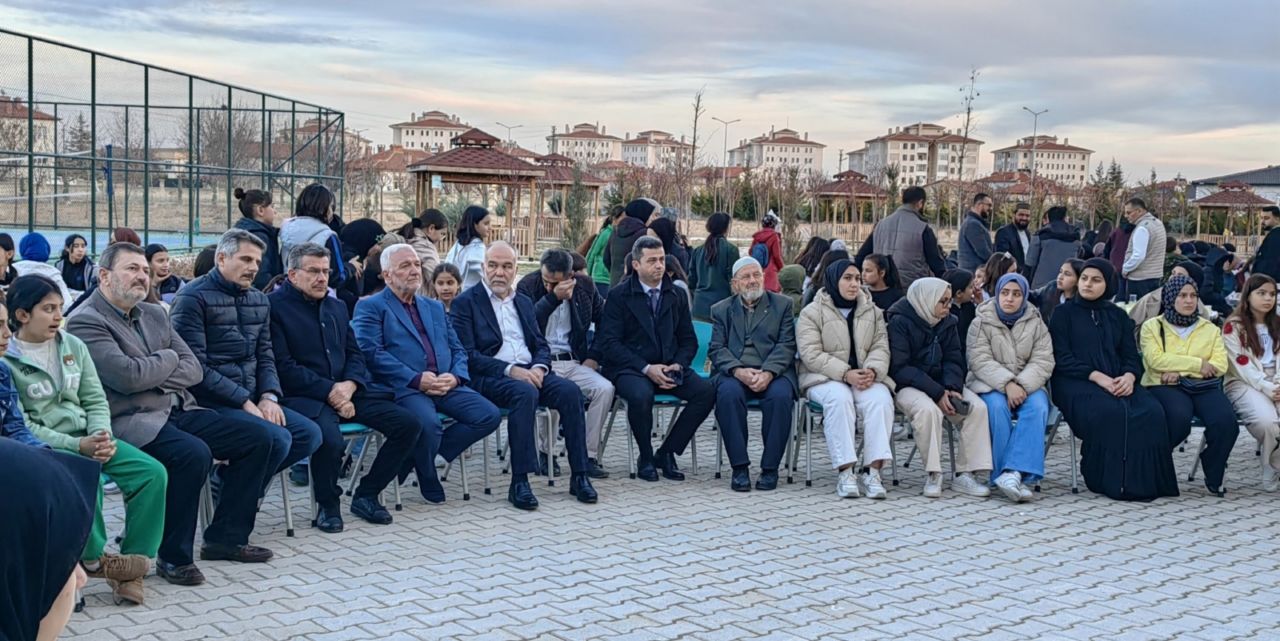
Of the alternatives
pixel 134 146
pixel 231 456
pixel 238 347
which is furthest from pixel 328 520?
pixel 134 146

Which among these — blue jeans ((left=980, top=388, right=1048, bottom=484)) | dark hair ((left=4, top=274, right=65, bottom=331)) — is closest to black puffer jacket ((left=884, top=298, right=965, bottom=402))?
blue jeans ((left=980, top=388, right=1048, bottom=484))

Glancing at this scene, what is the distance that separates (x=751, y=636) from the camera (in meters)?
4.83

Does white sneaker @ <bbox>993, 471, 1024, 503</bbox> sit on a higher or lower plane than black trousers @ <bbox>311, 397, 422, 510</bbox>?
lower

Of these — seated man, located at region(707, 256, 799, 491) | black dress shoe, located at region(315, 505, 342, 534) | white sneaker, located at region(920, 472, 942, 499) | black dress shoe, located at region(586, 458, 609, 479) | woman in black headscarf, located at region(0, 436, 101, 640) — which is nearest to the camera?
woman in black headscarf, located at region(0, 436, 101, 640)

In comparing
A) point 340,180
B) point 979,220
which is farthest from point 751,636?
point 340,180

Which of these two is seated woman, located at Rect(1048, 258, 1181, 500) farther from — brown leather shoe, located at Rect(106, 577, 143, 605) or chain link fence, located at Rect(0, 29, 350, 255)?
chain link fence, located at Rect(0, 29, 350, 255)

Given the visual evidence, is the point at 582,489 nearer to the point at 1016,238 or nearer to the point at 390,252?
the point at 390,252

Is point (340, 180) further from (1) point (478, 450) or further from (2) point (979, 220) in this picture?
(1) point (478, 450)

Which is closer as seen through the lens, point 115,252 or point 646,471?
point 115,252

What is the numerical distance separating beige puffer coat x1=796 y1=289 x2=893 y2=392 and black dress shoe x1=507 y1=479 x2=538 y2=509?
1960 mm

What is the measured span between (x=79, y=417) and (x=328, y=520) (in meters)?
1.60

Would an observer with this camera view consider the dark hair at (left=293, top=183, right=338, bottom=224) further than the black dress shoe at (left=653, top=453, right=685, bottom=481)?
Yes

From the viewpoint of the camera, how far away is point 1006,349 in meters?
7.85

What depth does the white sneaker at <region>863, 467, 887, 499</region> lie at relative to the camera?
24.3 feet
